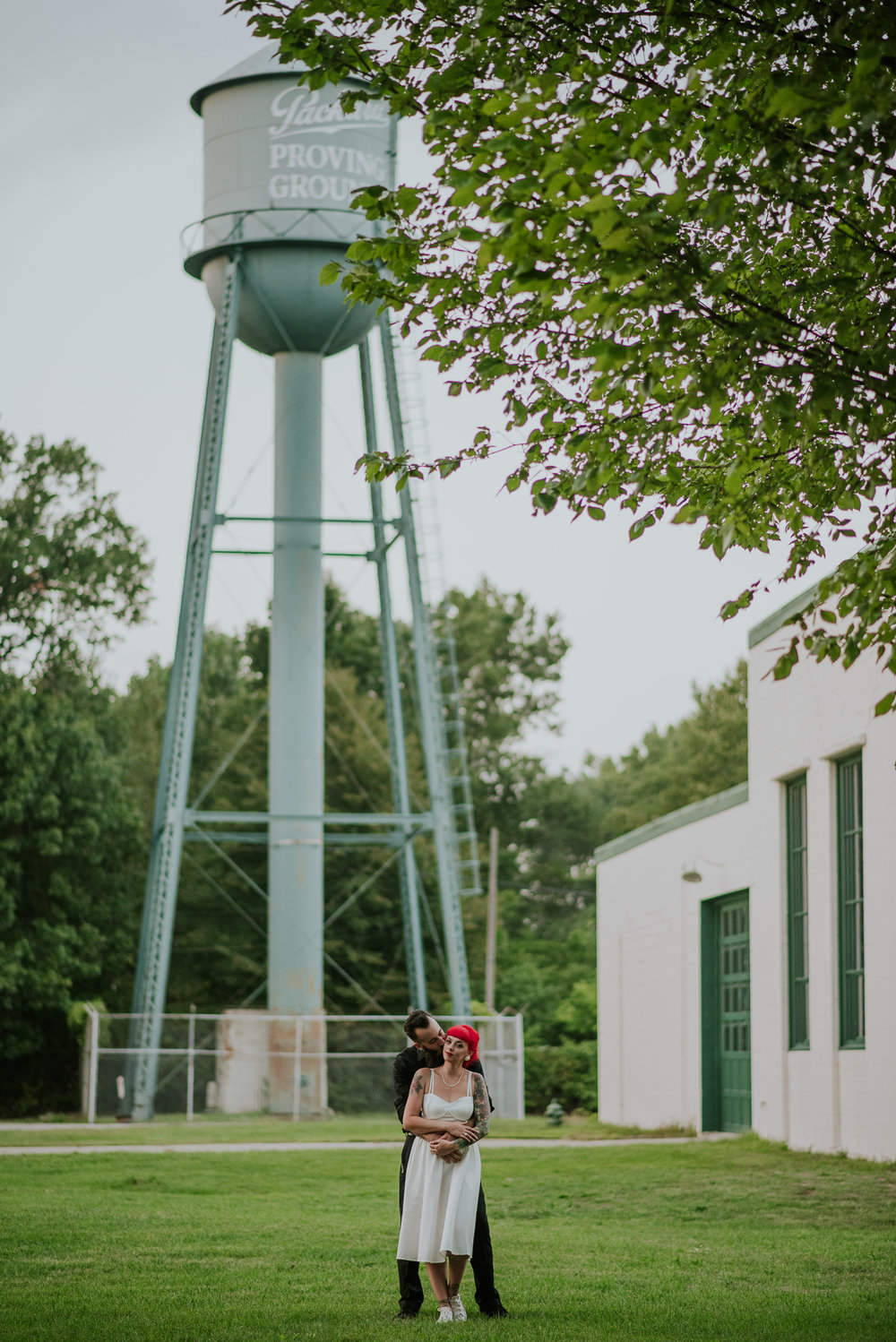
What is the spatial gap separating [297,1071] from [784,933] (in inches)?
483

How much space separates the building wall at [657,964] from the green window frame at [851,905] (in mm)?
3441

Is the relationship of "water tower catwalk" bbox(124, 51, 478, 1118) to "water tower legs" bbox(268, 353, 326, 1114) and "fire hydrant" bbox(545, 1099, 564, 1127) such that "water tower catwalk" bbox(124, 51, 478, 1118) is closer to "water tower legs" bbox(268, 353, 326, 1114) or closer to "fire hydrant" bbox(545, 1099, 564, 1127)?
"water tower legs" bbox(268, 353, 326, 1114)

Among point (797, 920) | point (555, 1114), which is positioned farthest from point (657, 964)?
point (797, 920)

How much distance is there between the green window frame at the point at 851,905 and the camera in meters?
17.4

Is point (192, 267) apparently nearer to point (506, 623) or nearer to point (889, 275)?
point (889, 275)

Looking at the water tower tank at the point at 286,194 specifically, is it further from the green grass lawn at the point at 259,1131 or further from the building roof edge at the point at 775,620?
the green grass lawn at the point at 259,1131

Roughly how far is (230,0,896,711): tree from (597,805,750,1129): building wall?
42.4ft

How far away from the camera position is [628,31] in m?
8.76

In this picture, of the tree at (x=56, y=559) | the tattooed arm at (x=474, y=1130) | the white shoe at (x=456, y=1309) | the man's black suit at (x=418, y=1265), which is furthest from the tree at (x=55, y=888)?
the tattooed arm at (x=474, y=1130)

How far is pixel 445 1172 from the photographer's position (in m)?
8.55

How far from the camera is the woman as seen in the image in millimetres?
8438

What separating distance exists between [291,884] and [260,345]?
945 centimetres

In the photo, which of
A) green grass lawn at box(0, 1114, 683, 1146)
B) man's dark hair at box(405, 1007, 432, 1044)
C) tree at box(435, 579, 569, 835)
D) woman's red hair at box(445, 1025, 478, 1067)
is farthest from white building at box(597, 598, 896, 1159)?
tree at box(435, 579, 569, 835)

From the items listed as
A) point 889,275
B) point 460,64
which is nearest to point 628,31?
point 460,64
